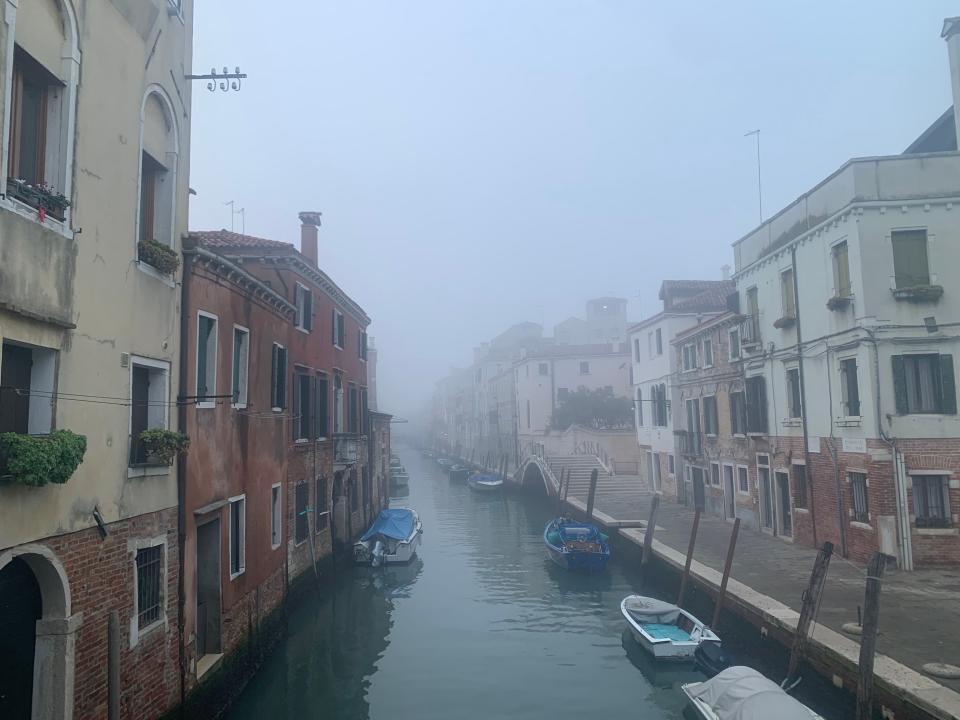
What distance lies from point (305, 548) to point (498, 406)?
42124mm

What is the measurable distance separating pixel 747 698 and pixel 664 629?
5.13 meters

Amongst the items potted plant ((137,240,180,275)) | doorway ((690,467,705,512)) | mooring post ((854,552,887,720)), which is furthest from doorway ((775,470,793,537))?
potted plant ((137,240,180,275))

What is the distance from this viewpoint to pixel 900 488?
14.3m

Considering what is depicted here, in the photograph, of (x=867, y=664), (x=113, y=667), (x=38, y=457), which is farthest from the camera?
(x=867, y=664)

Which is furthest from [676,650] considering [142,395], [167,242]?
[167,242]

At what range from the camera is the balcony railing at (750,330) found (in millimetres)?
20141

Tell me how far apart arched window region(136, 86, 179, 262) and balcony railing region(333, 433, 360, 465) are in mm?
12078

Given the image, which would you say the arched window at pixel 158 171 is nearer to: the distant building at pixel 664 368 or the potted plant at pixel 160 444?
the potted plant at pixel 160 444

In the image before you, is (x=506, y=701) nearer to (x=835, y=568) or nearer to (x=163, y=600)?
(x=163, y=600)

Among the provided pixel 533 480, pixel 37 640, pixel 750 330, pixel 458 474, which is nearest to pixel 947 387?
pixel 750 330

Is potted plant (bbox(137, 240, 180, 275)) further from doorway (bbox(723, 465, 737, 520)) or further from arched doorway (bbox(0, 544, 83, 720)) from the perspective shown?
doorway (bbox(723, 465, 737, 520))

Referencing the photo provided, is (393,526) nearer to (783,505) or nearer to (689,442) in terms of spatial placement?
(689,442)

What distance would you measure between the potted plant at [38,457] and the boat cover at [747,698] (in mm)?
7787

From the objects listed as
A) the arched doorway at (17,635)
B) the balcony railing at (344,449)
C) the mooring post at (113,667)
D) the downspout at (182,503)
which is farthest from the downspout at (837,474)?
the arched doorway at (17,635)
